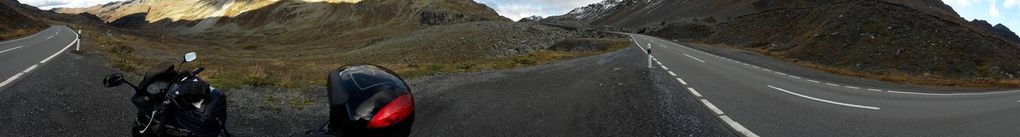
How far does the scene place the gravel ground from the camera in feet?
26.2

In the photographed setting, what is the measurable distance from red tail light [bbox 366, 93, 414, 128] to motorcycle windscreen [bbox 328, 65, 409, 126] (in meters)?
0.04

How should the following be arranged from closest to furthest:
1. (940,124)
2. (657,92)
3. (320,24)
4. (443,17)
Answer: (940,124) < (657,92) < (443,17) < (320,24)

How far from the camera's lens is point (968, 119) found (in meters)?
9.90

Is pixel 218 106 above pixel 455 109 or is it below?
above

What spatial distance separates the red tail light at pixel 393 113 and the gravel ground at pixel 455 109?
10.1 ft

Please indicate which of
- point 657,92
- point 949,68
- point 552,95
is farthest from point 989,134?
point 949,68

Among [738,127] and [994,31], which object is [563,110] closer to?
[738,127]

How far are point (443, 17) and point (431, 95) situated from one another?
83.3 metres

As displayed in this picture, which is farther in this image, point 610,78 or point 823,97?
point 610,78

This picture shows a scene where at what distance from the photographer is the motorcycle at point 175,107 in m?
4.97

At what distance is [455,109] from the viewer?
10.0 meters

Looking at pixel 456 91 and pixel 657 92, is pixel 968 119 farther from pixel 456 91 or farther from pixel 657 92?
pixel 456 91

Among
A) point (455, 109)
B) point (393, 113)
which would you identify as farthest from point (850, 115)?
point (393, 113)

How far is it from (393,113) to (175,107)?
180 cm
